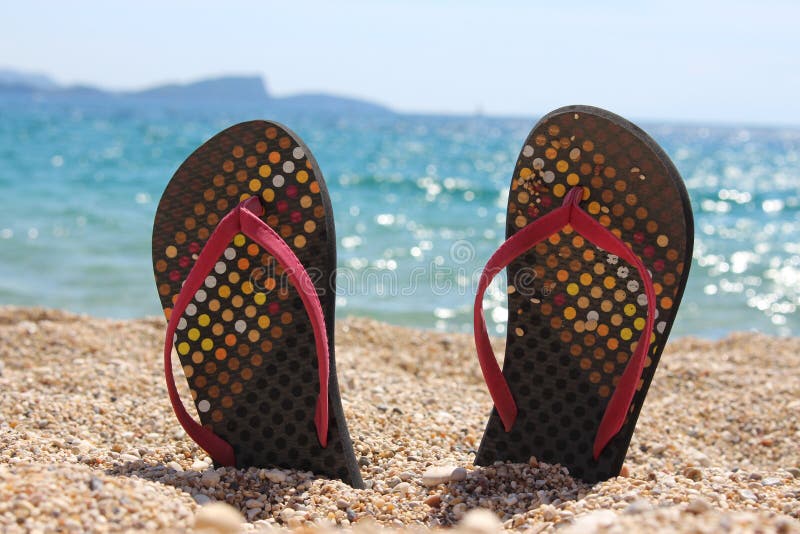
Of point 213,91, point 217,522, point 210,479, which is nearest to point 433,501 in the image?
point 210,479

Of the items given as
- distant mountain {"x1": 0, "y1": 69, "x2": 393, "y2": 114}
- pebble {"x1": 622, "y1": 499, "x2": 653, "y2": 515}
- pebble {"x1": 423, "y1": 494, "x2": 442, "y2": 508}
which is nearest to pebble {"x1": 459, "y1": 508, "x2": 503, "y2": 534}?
pebble {"x1": 622, "y1": 499, "x2": 653, "y2": 515}

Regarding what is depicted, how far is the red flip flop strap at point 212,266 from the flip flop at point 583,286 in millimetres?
400

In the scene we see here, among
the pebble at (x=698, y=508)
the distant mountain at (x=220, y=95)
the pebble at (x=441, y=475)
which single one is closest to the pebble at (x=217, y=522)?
the pebble at (x=441, y=475)

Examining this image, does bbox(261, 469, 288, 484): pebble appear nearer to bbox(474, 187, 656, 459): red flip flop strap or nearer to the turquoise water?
bbox(474, 187, 656, 459): red flip flop strap

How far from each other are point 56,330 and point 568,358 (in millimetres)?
2559

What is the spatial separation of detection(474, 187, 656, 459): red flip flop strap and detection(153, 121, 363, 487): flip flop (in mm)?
385

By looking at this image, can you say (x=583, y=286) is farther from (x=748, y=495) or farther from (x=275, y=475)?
(x=275, y=475)

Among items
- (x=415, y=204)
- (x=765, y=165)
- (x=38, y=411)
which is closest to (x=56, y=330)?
(x=38, y=411)

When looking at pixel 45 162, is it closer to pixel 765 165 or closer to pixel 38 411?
pixel 38 411

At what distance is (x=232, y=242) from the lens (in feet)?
6.50

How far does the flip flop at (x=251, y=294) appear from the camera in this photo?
6.40ft

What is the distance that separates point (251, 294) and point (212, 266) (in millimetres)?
125

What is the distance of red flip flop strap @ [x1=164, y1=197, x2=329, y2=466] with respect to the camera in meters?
1.85

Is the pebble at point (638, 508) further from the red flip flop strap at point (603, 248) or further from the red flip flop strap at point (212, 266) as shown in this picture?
the red flip flop strap at point (212, 266)
